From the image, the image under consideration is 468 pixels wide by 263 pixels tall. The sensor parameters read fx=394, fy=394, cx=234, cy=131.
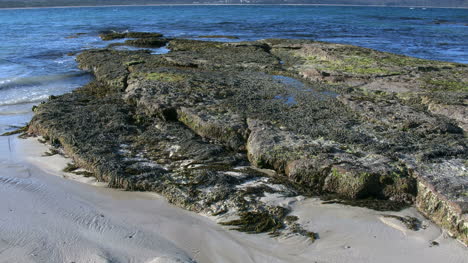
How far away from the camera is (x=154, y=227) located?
13.1ft

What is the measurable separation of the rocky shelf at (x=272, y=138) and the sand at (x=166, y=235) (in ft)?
0.58

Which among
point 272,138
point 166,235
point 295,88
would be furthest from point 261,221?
point 295,88

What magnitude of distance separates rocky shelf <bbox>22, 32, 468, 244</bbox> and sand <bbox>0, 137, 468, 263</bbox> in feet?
0.58

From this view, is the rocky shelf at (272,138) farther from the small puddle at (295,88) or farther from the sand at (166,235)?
the sand at (166,235)

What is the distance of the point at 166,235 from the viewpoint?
386 cm

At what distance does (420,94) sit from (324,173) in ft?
11.8

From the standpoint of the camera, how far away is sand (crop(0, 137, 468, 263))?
11.6 ft

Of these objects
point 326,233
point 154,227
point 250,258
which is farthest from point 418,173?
point 154,227

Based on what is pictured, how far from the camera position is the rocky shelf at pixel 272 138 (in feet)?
14.2

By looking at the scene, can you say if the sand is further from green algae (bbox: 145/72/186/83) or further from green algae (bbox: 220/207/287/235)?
green algae (bbox: 145/72/186/83)

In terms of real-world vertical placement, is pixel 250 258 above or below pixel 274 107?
below

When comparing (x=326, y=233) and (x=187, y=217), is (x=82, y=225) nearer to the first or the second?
(x=187, y=217)

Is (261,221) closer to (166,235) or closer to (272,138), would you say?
(166,235)

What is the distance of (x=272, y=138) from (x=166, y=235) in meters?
2.06
